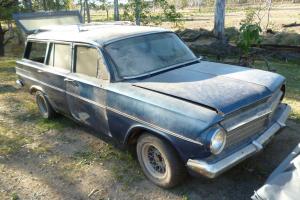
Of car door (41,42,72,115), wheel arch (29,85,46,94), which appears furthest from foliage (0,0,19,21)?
car door (41,42,72,115)

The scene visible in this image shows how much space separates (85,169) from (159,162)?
46.4 inches

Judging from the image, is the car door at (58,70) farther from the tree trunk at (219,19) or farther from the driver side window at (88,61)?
the tree trunk at (219,19)

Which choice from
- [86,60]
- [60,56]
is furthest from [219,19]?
[86,60]

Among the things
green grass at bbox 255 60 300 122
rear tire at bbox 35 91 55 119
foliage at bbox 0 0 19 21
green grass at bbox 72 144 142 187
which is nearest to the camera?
green grass at bbox 72 144 142 187

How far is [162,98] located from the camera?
3.49 meters

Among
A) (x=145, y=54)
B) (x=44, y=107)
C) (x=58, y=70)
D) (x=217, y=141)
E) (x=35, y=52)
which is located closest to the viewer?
(x=217, y=141)

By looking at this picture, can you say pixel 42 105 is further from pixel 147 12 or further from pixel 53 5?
pixel 53 5

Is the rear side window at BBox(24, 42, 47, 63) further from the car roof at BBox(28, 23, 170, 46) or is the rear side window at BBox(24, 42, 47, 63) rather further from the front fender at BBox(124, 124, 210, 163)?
the front fender at BBox(124, 124, 210, 163)

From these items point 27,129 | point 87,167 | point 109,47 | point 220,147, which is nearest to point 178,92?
point 220,147

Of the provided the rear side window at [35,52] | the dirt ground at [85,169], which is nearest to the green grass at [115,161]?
the dirt ground at [85,169]

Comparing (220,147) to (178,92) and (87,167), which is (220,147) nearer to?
(178,92)

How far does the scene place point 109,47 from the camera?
4.24 meters

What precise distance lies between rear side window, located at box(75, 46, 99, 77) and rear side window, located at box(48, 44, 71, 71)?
258mm

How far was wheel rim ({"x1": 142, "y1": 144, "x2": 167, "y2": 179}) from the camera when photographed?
3.73 m
